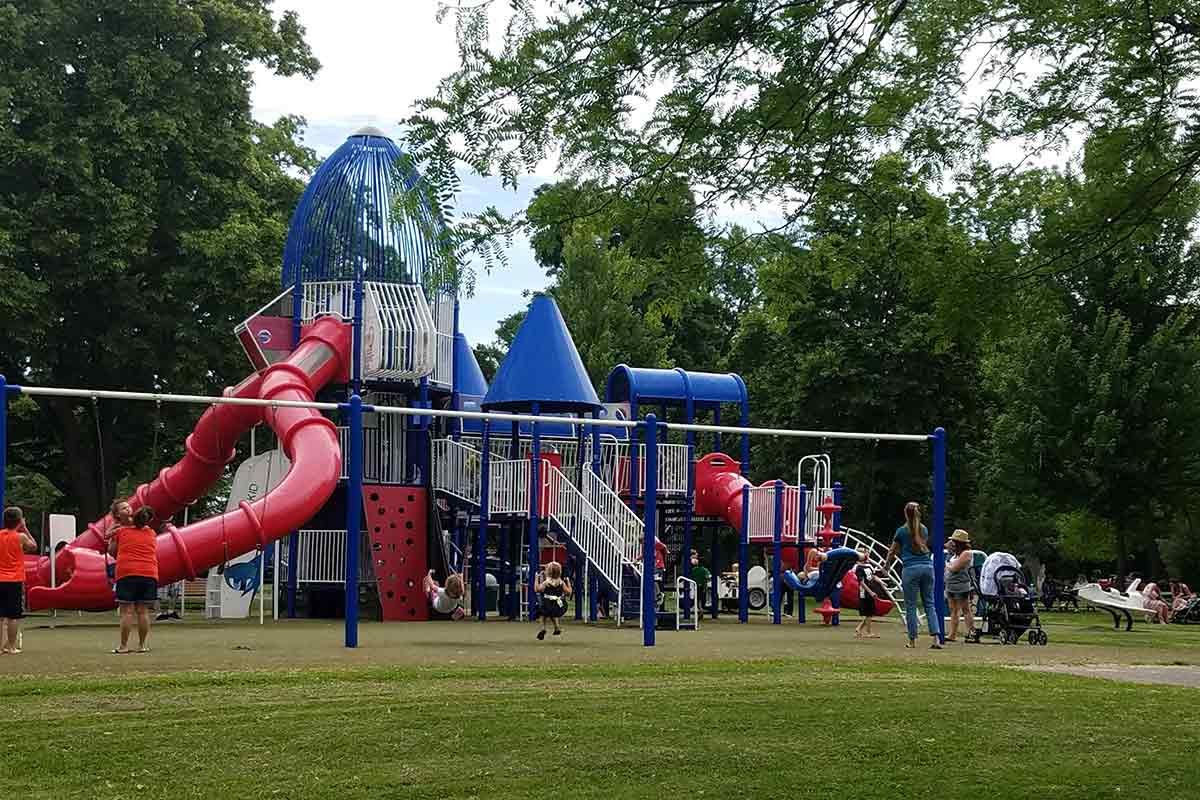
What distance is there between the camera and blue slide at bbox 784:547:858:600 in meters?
29.5

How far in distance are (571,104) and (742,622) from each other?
21575mm

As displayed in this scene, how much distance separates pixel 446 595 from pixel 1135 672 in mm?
14669

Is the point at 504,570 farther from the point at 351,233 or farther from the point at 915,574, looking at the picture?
the point at 915,574

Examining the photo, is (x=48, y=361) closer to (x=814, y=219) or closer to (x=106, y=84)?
(x=106, y=84)

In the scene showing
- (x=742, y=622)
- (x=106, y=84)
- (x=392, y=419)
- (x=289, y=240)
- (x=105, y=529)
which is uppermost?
→ (x=106, y=84)

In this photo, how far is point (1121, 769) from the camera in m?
10.9

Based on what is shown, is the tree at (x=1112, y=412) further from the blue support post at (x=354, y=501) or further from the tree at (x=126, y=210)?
the blue support post at (x=354, y=501)

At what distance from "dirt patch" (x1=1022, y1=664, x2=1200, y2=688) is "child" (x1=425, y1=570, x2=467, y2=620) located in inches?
521

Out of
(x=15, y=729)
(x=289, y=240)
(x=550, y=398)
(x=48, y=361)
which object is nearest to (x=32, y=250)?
(x=48, y=361)

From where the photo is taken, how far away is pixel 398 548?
3072 cm

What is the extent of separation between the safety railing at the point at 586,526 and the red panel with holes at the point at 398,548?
11.1ft

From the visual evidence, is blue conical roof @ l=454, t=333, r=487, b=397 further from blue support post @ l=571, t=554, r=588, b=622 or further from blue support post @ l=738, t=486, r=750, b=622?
blue support post @ l=738, t=486, r=750, b=622

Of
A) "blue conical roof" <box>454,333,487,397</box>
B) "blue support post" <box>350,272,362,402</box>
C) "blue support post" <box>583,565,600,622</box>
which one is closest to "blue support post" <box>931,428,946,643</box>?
"blue support post" <box>583,565,600,622</box>

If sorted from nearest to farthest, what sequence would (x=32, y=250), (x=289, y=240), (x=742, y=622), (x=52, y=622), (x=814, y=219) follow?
1. (x=814, y=219)
2. (x=52, y=622)
3. (x=742, y=622)
4. (x=289, y=240)
5. (x=32, y=250)
